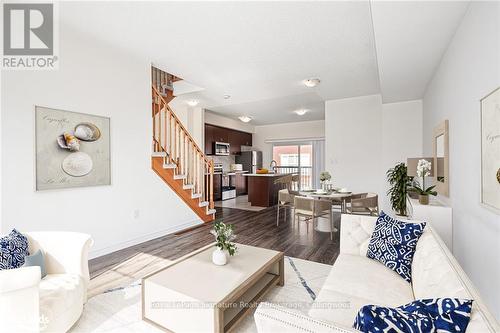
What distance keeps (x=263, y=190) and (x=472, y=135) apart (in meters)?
4.84

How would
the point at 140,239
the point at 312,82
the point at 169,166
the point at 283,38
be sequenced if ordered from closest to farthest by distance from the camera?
the point at 283,38 → the point at 140,239 → the point at 169,166 → the point at 312,82

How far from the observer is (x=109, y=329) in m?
1.75

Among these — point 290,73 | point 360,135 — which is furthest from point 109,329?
point 360,135

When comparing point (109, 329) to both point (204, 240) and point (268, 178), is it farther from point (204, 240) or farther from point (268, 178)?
point (268, 178)

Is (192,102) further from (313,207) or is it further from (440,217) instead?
(440,217)

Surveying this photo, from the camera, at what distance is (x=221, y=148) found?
25.1 feet

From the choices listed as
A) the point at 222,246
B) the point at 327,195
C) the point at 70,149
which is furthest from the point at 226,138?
the point at 222,246

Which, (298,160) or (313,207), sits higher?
(298,160)

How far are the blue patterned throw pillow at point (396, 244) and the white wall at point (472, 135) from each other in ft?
1.49

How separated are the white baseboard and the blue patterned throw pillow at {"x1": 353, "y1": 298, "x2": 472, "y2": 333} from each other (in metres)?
3.35

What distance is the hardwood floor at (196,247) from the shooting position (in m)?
2.63

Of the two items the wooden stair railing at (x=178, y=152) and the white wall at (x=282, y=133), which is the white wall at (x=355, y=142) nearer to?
the white wall at (x=282, y=133)

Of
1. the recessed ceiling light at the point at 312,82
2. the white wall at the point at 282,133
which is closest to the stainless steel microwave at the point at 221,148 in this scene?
the white wall at the point at 282,133

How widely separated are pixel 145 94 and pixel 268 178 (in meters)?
3.73
